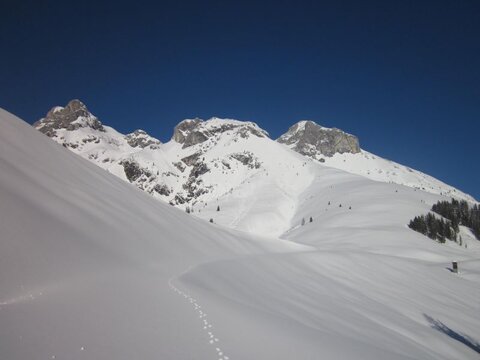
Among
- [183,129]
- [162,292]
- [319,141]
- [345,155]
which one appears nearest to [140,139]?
[183,129]

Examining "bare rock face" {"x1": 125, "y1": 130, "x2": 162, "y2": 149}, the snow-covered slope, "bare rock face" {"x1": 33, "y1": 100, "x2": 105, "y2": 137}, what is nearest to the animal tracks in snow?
the snow-covered slope

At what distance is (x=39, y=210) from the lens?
268 inches

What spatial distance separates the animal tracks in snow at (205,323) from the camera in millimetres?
4493

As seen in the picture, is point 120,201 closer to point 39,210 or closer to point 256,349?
point 39,210

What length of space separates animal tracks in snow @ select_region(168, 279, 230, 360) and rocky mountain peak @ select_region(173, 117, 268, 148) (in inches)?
4327

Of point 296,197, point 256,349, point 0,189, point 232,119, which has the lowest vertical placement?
point 256,349

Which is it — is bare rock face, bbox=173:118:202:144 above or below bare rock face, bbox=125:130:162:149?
above

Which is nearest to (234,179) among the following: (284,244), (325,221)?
(325,221)

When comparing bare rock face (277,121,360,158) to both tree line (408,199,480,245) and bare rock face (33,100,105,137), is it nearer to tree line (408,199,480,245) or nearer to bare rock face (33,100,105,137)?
bare rock face (33,100,105,137)

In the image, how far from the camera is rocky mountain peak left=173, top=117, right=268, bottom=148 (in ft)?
398

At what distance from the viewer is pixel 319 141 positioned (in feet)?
504

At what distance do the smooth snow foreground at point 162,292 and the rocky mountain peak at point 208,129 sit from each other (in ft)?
337

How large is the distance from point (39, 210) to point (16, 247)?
1.69 meters

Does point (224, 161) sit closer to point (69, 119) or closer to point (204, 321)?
point (204, 321)
